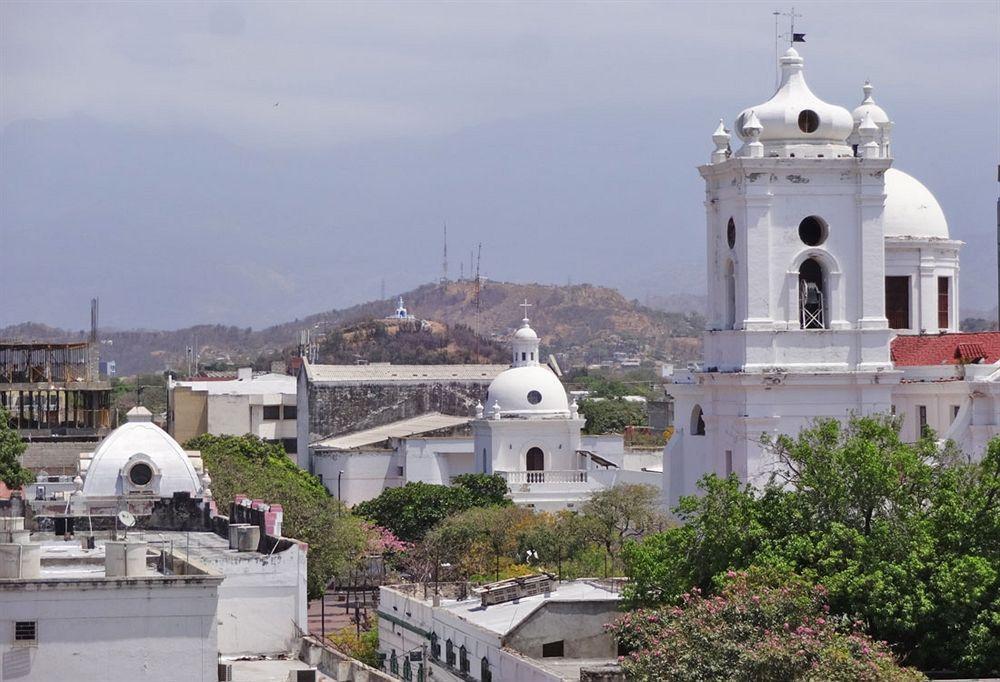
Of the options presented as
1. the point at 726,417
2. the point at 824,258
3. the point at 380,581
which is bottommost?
the point at 380,581

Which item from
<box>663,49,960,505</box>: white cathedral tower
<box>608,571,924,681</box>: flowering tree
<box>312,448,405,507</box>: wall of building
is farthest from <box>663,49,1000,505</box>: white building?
<box>312,448,405,507</box>: wall of building

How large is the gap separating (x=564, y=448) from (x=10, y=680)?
250 ft

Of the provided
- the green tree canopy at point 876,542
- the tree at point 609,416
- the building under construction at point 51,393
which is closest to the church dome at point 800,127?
the green tree canopy at point 876,542

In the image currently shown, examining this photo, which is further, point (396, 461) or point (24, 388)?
point (396, 461)

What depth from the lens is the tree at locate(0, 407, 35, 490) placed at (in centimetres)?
8206

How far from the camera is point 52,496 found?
207 feet

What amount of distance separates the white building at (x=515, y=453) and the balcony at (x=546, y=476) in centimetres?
4

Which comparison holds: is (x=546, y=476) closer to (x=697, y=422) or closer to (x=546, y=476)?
(x=546, y=476)

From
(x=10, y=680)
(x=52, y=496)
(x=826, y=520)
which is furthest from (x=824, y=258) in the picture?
(x=10, y=680)

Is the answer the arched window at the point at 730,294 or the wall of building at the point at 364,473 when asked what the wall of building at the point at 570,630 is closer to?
the arched window at the point at 730,294

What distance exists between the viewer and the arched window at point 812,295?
5981 cm

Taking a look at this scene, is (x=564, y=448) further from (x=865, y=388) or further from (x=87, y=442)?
(x=865, y=388)

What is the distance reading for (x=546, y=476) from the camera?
348ft

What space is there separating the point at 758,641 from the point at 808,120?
83.5ft
